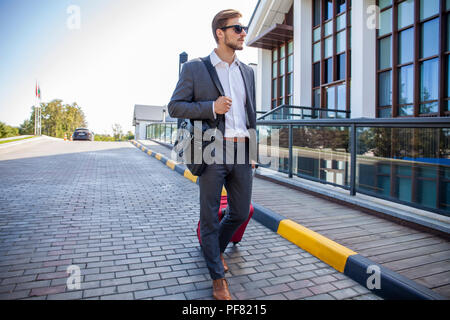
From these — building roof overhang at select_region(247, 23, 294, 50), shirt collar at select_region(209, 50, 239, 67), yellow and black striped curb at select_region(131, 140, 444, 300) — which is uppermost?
building roof overhang at select_region(247, 23, 294, 50)

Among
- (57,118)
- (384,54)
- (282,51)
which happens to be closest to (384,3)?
(384,54)

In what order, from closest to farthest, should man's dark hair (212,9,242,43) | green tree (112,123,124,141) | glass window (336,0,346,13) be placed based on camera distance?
man's dark hair (212,9,242,43) → glass window (336,0,346,13) → green tree (112,123,124,141)

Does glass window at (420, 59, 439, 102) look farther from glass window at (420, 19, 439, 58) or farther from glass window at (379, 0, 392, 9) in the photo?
glass window at (379, 0, 392, 9)

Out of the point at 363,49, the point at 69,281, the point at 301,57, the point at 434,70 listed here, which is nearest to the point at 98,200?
the point at 69,281

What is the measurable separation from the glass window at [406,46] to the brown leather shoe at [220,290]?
13484 mm

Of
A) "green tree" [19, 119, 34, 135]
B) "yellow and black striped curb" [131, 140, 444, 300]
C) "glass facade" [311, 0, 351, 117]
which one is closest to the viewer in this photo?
"yellow and black striped curb" [131, 140, 444, 300]

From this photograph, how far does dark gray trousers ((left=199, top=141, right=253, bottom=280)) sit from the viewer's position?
248 centimetres

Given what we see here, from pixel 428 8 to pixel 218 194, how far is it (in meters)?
13.6

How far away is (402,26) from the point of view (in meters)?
13.1

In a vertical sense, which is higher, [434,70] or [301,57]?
[301,57]

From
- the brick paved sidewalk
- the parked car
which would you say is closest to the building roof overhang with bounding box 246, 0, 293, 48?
the parked car

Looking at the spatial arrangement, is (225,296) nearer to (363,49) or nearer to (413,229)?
(413,229)

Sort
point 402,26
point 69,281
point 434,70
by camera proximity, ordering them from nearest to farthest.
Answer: point 69,281
point 434,70
point 402,26
